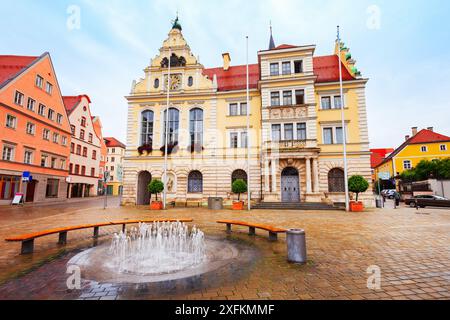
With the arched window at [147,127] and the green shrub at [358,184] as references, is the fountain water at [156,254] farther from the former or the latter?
the arched window at [147,127]

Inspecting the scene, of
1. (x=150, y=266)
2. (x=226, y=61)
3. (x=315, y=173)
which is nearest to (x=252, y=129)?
(x=315, y=173)

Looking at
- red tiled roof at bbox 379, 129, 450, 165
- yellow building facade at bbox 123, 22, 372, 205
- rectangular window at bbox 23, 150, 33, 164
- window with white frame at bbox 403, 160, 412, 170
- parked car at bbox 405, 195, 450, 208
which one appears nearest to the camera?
yellow building facade at bbox 123, 22, 372, 205

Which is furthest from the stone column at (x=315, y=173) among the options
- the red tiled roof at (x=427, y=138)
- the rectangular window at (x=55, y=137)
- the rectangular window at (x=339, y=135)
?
the red tiled roof at (x=427, y=138)

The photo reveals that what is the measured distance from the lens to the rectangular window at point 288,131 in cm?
2339

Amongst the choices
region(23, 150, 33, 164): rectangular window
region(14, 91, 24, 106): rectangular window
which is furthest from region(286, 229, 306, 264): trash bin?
region(23, 150, 33, 164): rectangular window

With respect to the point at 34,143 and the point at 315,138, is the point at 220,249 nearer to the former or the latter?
the point at 315,138

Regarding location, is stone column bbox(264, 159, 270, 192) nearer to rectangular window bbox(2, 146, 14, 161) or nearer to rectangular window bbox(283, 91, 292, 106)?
rectangular window bbox(283, 91, 292, 106)

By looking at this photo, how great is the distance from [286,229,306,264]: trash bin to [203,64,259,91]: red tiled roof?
22494 mm

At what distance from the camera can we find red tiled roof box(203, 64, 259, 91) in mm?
26391

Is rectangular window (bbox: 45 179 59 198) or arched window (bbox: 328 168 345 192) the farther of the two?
rectangular window (bbox: 45 179 59 198)

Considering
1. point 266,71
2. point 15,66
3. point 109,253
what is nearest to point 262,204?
point 266,71

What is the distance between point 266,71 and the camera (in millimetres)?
24812

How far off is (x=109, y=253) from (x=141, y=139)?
2163 centimetres

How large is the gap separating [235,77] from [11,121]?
2584 centimetres
